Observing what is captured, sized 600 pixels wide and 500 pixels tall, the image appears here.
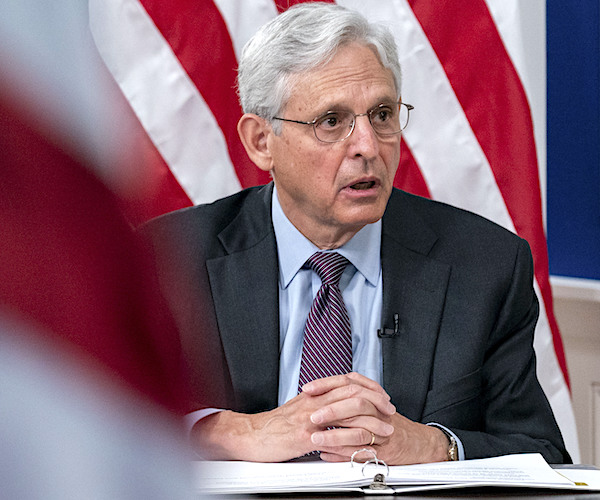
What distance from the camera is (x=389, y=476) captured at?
1001mm

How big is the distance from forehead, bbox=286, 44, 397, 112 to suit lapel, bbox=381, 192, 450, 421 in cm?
29

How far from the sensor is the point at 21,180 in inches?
5.1

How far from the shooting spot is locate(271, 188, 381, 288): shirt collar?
1607 millimetres

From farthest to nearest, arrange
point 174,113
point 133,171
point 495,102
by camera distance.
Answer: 1. point 495,102
2. point 174,113
3. point 133,171

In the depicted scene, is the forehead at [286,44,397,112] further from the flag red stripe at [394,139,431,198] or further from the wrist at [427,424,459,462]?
the wrist at [427,424,459,462]

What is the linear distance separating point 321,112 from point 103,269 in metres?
1.45

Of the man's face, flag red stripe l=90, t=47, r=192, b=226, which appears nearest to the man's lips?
the man's face

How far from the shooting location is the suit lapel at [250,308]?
1491 mm

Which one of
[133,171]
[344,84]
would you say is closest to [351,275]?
[344,84]

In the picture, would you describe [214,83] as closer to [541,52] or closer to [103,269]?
[541,52]

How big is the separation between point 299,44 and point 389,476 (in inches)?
34.4

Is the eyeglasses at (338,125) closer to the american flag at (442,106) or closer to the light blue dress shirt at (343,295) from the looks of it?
the light blue dress shirt at (343,295)

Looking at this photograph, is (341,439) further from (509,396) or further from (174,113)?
(174,113)

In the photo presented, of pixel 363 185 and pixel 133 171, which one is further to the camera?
pixel 363 185
